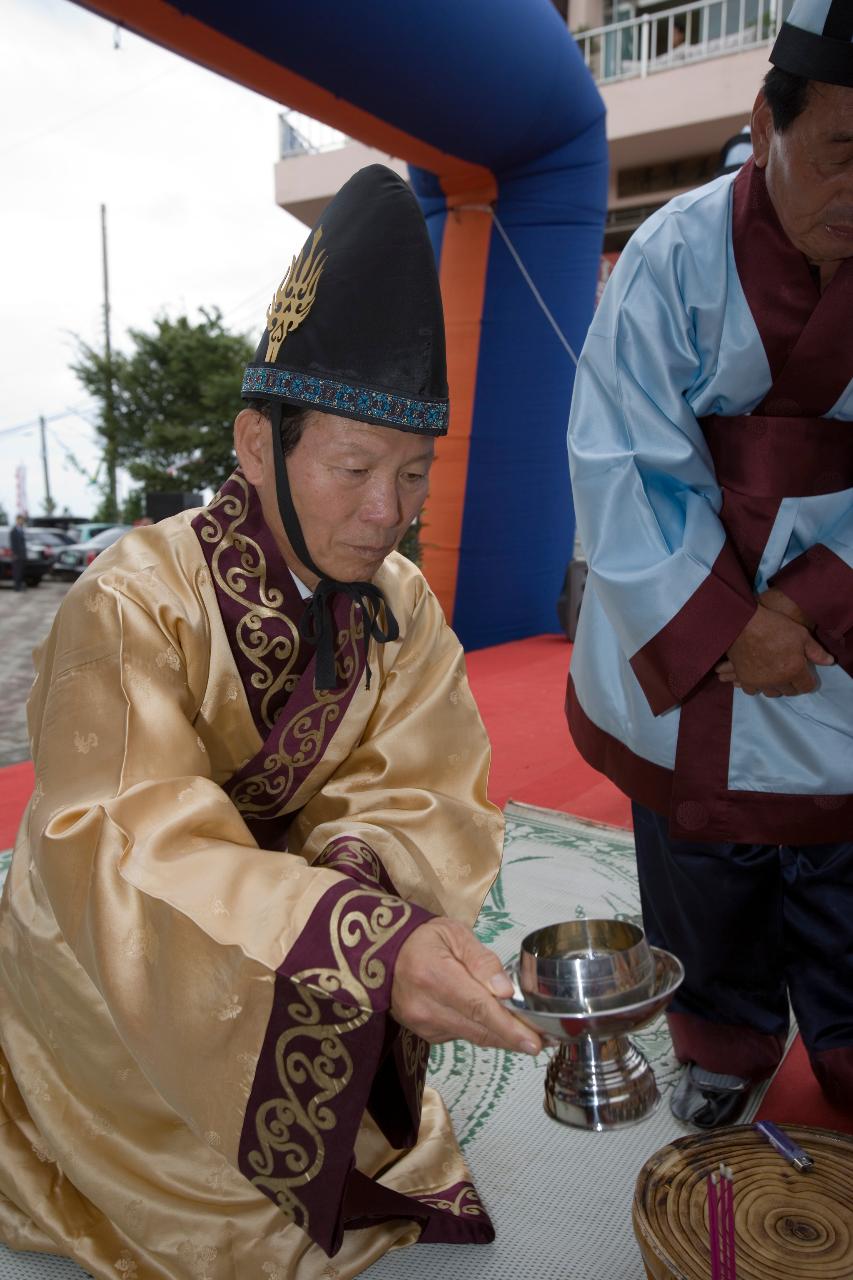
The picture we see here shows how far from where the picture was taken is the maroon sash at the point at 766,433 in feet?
5.11

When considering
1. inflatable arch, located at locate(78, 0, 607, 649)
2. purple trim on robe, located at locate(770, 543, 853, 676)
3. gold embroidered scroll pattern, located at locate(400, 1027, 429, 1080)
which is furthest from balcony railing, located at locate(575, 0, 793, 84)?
gold embroidered scroll pattern, located at locate(400, 1027, 429, 1080)

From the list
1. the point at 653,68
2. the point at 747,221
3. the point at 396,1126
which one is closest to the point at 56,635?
the point at 396,1126

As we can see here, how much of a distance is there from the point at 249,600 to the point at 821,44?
1056 mm

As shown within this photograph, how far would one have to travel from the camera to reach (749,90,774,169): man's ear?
1.54m

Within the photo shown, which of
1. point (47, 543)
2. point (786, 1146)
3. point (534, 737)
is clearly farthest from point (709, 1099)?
point (47, 543)

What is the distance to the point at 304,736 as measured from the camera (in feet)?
4.91

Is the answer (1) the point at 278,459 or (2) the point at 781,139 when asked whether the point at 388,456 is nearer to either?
(1) the point at 278,459

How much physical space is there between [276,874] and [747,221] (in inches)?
46.4

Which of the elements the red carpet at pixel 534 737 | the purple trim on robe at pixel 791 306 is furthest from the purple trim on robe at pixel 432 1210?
the red carpet at pixel 534 737

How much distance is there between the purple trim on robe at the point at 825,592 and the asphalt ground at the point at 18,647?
1.12m

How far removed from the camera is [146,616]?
1.33 metres

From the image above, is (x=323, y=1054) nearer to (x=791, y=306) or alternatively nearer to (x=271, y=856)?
(x=271, y=856)

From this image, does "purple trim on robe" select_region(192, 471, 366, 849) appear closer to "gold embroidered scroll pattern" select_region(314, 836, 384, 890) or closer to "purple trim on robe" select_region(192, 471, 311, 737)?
"purple trim on robe" select_region(192, 471, 311, 737)

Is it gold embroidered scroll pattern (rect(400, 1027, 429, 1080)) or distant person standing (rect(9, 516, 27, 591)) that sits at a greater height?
gold embroidered scroll pattern (rect(400, 1027, 429, 1080))
